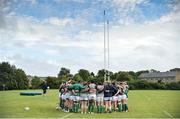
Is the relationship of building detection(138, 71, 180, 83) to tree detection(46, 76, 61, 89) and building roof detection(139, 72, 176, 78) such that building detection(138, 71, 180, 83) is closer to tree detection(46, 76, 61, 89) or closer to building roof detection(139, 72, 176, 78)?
building roof detection(139, 72, 176, 78)

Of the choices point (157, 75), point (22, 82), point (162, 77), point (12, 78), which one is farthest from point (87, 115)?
point (157, 75)

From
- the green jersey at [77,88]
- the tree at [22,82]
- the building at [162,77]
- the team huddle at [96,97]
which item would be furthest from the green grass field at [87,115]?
the building at [162,77]

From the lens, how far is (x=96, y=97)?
17.3 metres

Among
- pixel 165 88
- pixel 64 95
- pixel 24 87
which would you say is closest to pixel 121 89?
pixel 64 95

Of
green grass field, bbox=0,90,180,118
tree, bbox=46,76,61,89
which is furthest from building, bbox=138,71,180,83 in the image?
green grass field, bbox=0,90,180,118

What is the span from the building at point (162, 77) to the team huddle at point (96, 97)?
211 ft

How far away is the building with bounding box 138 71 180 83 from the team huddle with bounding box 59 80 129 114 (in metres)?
64.2

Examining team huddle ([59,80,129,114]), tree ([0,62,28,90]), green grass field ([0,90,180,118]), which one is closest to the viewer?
green grass field ([0,90,180,118])

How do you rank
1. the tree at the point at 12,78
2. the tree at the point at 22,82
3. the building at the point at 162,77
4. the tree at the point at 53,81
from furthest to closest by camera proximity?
1. the building at the point at 162,77
2. the tree at the point at 22,82
3. the tree at the point at 12,78
4. the tree at the point at 53,81

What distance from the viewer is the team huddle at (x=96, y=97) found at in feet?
56.6

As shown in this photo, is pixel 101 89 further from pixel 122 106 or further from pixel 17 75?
pixel 17 75

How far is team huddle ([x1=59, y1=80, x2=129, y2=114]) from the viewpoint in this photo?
56.6ft

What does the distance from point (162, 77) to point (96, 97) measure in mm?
76853

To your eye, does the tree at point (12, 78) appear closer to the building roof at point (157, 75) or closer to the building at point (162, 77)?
the building at point (162, 77)
